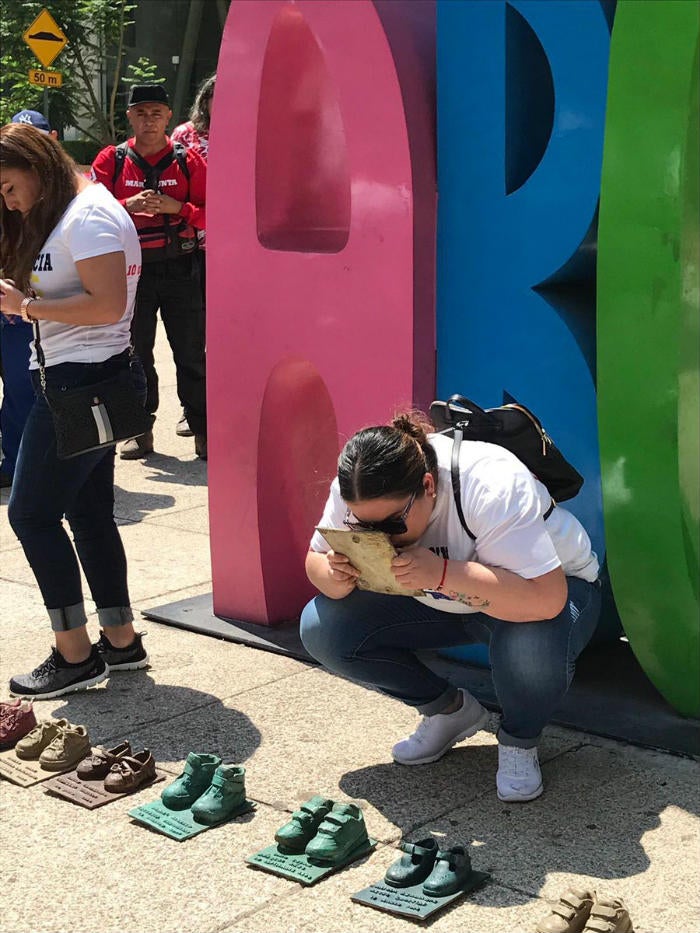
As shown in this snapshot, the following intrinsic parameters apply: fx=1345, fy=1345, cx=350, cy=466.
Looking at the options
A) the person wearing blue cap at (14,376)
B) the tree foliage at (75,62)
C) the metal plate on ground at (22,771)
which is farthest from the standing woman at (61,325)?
the tree foliage at (75,62)

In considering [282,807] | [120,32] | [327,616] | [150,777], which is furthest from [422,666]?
[120,32]

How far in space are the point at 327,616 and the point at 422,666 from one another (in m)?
0.32

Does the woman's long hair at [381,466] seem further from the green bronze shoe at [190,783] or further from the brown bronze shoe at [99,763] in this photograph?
the brown bronze shoe at [99,763]

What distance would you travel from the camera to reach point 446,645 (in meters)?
3.76

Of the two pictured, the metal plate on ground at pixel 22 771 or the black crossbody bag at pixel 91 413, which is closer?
the metal plate on ground at pixel 22 771

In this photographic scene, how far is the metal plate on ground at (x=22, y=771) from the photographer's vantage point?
3.71m

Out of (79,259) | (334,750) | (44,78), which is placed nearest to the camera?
(334,750)

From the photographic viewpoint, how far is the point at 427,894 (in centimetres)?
301

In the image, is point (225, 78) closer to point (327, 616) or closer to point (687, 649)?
point (327, 616)

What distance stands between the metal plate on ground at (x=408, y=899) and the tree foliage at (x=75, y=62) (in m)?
20.6

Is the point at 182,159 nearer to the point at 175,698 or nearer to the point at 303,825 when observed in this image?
the point at 175,698

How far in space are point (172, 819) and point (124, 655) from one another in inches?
45.1

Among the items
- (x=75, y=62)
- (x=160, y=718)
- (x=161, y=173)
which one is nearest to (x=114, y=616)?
(x=160, y=718)

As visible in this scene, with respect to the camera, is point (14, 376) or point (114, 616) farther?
point (14, 376)
